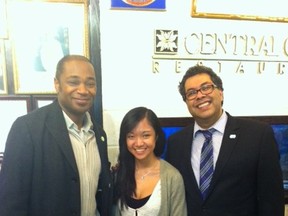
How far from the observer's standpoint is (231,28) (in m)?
1.78

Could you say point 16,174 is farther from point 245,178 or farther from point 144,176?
point 245,178

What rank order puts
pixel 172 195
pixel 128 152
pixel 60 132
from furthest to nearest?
pixel 128 152 → pixel 172 195 → pixel 60 132

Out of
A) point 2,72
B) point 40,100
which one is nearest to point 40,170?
point 40,100

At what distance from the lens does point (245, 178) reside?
1.29m

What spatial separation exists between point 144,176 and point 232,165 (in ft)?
1.52

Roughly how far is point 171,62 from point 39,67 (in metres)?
0.85

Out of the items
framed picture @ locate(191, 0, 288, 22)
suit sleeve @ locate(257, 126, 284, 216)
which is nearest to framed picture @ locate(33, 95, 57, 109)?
framed picture @ locate(191, 0, 288, 22)

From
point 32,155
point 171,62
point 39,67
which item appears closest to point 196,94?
point 171,62

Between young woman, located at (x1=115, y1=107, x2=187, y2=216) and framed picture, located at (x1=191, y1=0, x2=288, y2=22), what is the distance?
0.86m

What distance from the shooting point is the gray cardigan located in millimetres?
1278

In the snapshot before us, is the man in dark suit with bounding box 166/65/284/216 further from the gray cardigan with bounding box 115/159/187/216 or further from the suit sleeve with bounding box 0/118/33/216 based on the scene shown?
the suit sleeve with bounding box 0/118/33/216

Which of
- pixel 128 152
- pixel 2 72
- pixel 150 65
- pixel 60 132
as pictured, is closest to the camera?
pixel 60 132

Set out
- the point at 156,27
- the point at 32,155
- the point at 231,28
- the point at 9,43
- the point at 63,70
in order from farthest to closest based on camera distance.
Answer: the point at 231,28 < the point at 156,27 < the point at 9,43 < the point at 63,70 < the point at 32,155

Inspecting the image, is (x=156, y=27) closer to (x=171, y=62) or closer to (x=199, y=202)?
(x=171, y=62)
